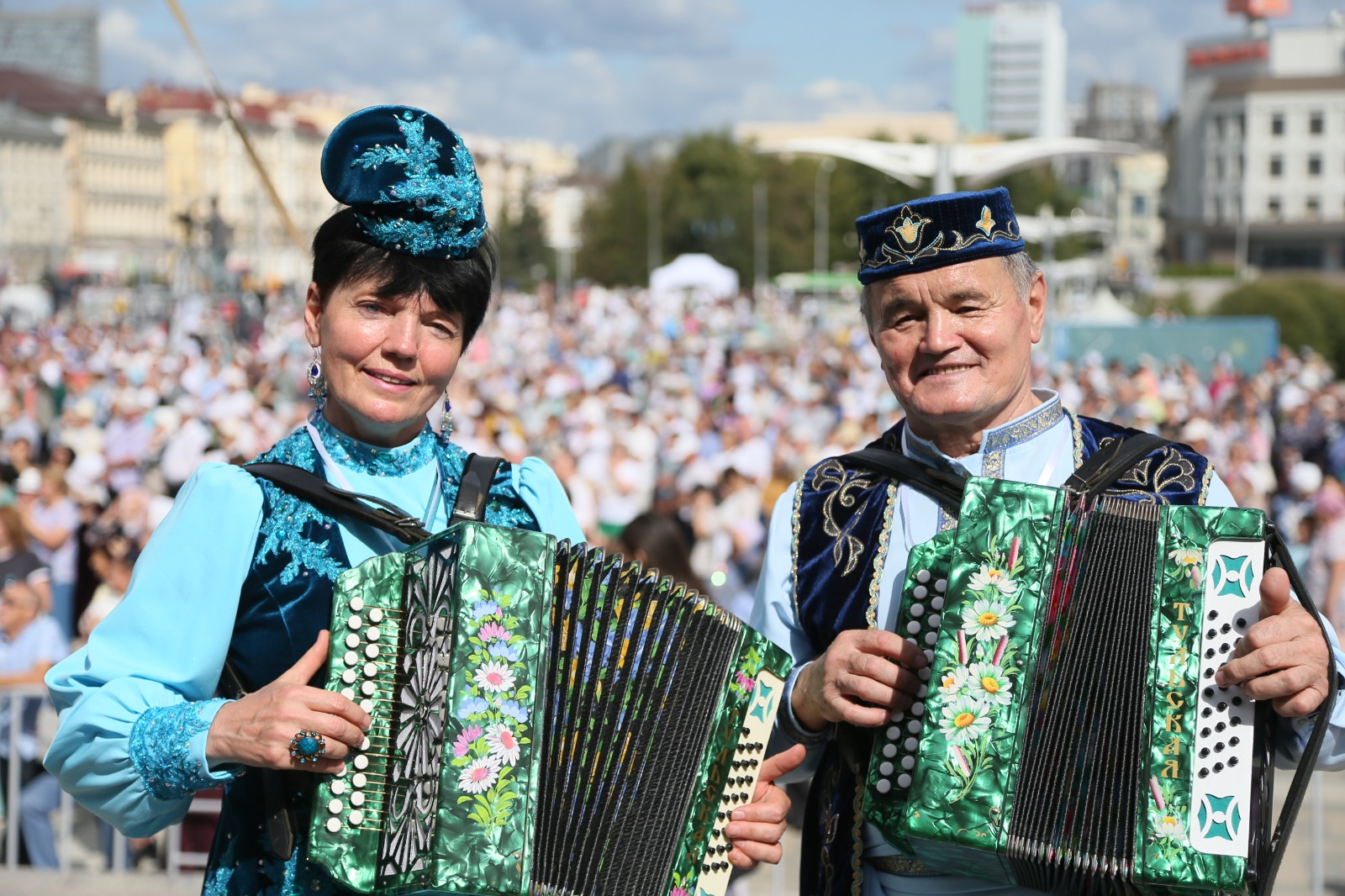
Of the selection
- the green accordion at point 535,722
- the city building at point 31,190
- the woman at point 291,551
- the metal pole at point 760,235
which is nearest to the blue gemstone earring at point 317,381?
the woman at point 291,551

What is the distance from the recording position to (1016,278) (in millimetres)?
3049

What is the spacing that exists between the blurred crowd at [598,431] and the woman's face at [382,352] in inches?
121

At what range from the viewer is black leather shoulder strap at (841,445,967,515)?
3.03 m

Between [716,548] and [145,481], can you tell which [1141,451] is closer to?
[716,548]

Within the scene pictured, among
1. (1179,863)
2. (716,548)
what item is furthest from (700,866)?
(716,548)

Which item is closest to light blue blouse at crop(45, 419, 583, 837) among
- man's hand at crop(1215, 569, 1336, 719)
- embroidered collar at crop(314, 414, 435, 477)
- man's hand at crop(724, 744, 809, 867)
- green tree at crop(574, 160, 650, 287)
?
embroidered collar at crop(314, 414, 435, 477)

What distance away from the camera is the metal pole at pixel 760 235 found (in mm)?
74125

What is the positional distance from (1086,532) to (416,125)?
4.65 feet

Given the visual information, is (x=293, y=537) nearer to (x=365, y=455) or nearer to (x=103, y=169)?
(x=365, y=455)

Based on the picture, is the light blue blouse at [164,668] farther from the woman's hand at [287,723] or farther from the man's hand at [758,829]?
the man's hand at [758,829]

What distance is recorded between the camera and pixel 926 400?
301cm

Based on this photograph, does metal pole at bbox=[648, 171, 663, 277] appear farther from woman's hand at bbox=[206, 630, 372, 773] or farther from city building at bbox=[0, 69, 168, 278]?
woman's hand at bbox=[206, 630, 372, 773]

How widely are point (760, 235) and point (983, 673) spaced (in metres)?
73.9

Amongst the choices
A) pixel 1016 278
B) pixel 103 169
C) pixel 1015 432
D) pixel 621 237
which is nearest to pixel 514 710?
pixel 1015 432
